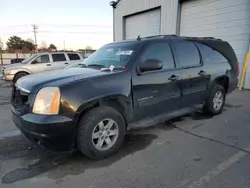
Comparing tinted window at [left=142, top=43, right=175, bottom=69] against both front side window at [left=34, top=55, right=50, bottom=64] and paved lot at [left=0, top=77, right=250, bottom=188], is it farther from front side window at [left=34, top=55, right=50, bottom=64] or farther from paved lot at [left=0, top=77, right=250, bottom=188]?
front side window at [left=34, top=55, right=50, bottom=64]

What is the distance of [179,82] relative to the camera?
3646 millimetres

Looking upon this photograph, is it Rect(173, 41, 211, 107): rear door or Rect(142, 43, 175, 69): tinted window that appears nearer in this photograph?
Rect(142, 43, 175, 69): tinted window

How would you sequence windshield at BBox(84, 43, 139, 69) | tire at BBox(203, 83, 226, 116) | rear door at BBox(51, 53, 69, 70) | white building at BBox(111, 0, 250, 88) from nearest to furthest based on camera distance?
windshield at BBox(84, 43, 139, 69), tire at BBox(203, 83, 226, 116), white building at BBox(111, 0, 250, 88), rear door at BBox(51, 53, 69, 70)

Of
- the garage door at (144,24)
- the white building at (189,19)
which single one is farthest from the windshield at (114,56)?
the garage door at (144,24)

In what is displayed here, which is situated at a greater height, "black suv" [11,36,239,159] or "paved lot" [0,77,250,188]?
"black suv" [11,36,239,159]

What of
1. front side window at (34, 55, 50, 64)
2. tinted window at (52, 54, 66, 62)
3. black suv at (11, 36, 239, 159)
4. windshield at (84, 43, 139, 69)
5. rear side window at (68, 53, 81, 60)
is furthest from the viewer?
rear side window at (68, 53, 81, 60)

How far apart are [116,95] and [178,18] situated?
29.1 feet

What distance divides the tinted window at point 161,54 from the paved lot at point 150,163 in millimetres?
1377

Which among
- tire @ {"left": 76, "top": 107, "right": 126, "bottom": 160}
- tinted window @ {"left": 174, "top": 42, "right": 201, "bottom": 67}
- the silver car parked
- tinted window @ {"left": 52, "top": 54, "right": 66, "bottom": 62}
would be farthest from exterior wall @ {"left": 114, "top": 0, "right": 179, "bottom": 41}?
tire @ {"left": 76, "top": 107, "right": 126, "bottom": 160}

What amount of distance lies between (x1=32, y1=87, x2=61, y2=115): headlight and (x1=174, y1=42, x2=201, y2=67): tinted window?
2.40 m

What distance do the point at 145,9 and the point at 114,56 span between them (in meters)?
9.72

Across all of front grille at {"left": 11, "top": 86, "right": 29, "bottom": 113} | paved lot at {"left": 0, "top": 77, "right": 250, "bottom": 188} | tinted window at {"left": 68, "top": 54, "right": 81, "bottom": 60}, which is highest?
tinted window at {"left": 68, "top": 54, "right": 81, "bottom": 60}

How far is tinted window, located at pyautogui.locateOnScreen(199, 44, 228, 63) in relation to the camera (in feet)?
13.9

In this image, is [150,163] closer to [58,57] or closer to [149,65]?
[149,65]
